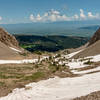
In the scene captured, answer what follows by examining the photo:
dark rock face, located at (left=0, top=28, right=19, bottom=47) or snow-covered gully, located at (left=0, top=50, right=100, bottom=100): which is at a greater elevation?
dark rock face, located at (left=0, top=28, right=19, bottom=47)

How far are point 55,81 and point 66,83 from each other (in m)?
1.53

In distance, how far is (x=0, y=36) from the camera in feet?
348

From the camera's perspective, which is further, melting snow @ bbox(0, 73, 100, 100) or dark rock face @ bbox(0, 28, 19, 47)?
dark rock face @ bbox(0, 28, 19, 47)

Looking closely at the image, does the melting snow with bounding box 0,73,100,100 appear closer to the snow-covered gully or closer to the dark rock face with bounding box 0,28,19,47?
the snow-covered gully

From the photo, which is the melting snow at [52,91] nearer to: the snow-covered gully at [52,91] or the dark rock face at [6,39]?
the snow-covered gully at [52,91]

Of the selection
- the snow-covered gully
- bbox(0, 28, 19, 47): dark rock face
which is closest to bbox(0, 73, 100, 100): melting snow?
the snow-covered gully

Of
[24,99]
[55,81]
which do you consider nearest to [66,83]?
[55,81]

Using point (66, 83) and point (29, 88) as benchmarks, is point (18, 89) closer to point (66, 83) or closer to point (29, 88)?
point (29, 88)

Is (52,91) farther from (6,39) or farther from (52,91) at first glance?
(6,39)

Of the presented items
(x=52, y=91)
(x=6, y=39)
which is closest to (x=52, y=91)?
(x=52, y=91)

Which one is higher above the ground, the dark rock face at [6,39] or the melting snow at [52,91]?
the dark rock face at [6,39]

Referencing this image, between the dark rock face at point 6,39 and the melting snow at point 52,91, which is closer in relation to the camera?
the melting snow at point 52,91

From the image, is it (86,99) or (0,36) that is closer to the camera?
(86,99)

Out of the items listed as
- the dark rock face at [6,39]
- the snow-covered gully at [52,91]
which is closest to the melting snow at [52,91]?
the snow-covered gully at [52,91]
